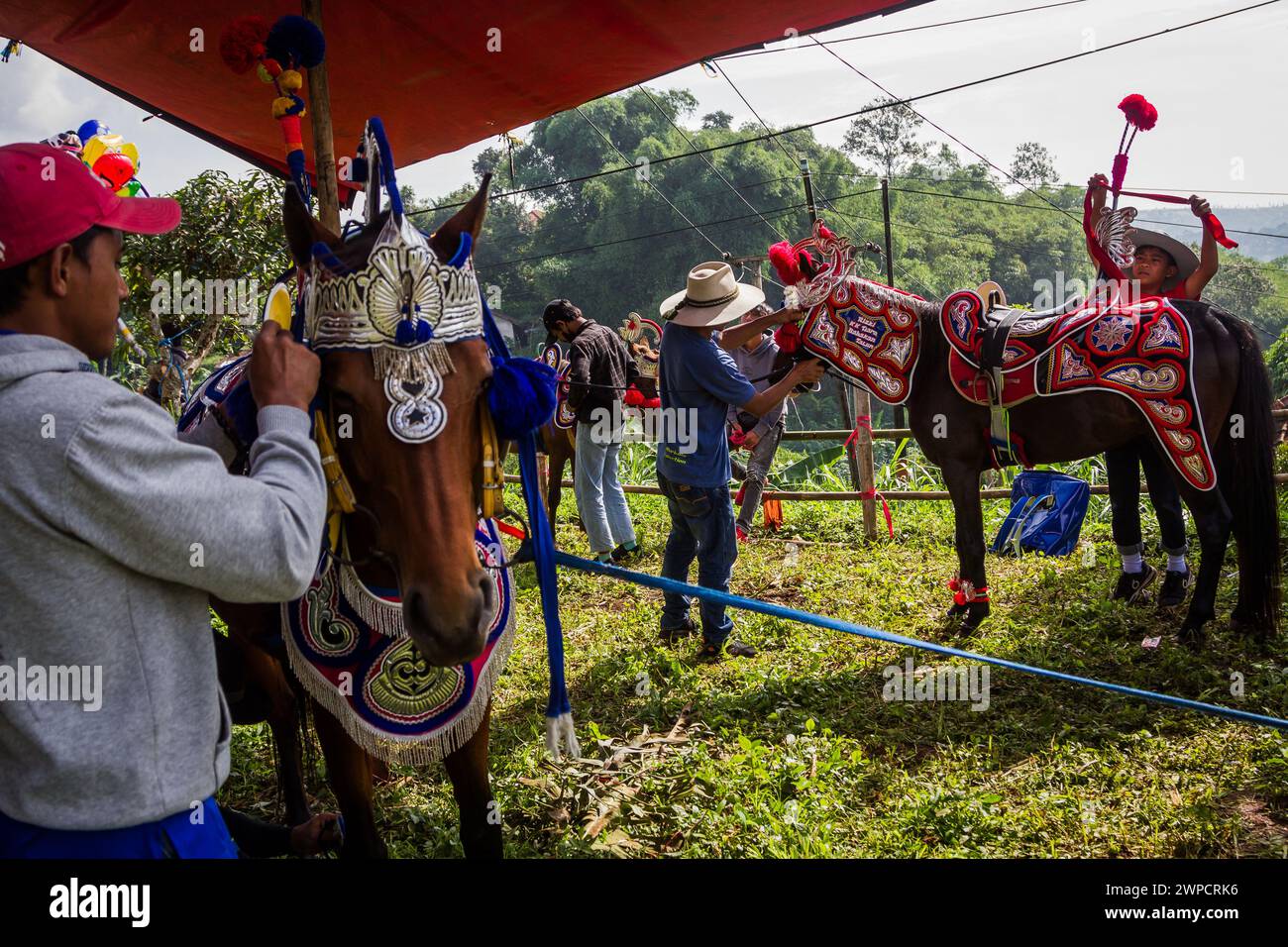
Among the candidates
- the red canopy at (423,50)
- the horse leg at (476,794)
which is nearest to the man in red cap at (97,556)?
the horse leg at (476,794)

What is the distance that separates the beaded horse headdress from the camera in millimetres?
1990

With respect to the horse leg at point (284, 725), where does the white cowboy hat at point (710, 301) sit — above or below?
above

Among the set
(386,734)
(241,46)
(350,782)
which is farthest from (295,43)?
(350,782)

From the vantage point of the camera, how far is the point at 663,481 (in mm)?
5309

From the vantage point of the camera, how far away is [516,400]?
2.14 metres

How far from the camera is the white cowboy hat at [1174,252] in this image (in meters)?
5.39

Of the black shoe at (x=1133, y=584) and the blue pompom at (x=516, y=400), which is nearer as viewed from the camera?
the blue pompom at (x=516, y=400)

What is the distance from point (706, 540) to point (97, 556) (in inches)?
162

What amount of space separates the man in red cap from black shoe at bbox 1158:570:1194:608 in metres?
5.51

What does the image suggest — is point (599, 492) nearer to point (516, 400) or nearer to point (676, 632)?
point (676, 632)

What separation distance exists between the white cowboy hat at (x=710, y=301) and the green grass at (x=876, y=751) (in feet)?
6.59

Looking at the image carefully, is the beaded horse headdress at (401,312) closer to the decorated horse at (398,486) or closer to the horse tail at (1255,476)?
the decorated horse at (398,486)
